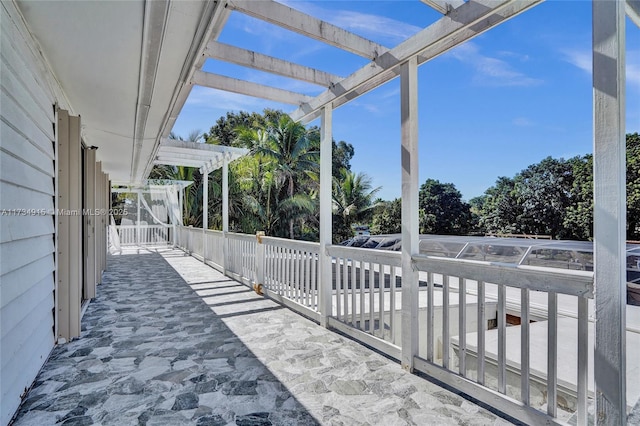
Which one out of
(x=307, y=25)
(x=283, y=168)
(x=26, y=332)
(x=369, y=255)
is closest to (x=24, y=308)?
(x=26, y=332)

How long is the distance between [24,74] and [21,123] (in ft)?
1.08

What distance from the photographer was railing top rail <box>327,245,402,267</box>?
283 cm

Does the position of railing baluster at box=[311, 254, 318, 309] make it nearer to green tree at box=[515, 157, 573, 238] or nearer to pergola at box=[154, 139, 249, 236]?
pergola at box=[154, 139, 249, 236]

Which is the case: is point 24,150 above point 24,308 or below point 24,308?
above

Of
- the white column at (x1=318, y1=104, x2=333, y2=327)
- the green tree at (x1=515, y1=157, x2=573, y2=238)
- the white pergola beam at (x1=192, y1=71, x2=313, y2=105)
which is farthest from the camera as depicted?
the green tree at (x1=515, y1=157, x2=573, y2=238)

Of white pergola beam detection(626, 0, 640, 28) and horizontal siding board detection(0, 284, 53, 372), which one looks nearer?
white pergola beam detection(626, 0, 640, 28)

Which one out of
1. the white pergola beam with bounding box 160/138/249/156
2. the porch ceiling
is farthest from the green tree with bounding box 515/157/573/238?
the porch ceiling

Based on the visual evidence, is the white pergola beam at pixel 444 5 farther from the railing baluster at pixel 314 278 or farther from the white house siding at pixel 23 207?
the railing baluster at pixel 314 278

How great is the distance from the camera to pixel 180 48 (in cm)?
241

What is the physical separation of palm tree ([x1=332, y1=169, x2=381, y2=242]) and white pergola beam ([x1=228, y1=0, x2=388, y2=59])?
14084 mm

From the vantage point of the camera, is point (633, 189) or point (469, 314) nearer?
point (469, 314)

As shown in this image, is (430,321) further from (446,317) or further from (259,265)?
(259,265)

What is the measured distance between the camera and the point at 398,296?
524 cm

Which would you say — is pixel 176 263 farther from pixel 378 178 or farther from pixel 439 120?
pixel 439 120
